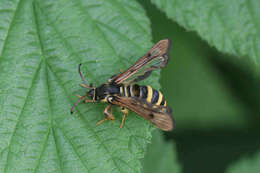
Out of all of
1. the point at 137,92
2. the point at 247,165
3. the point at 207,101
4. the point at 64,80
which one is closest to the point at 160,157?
the point at 247,165

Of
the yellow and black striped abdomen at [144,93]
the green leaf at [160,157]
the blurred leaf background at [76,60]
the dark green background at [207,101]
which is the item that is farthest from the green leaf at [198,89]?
the yellow and black striped abdomen at [144,93]

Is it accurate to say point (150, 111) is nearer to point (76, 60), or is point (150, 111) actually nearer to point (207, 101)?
point (76, 60)

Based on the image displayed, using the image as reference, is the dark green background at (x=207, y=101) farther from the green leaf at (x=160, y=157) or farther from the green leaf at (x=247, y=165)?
the green leaf at (x=160, y=157)

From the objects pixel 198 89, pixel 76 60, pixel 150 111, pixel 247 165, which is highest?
pixel 76 60

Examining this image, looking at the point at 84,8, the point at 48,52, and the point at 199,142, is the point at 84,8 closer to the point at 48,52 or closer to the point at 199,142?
the point at 48,52

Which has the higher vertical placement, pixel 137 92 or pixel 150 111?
pixel 137 92

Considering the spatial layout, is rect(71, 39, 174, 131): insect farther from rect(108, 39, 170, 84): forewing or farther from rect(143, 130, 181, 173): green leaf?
rect(143, 130, 181, 173): green leaf

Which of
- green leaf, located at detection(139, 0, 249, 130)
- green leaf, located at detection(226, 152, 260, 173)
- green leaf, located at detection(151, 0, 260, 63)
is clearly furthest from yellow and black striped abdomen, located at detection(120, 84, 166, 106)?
green leaf, located at detection(139, 0, 249, 130)
